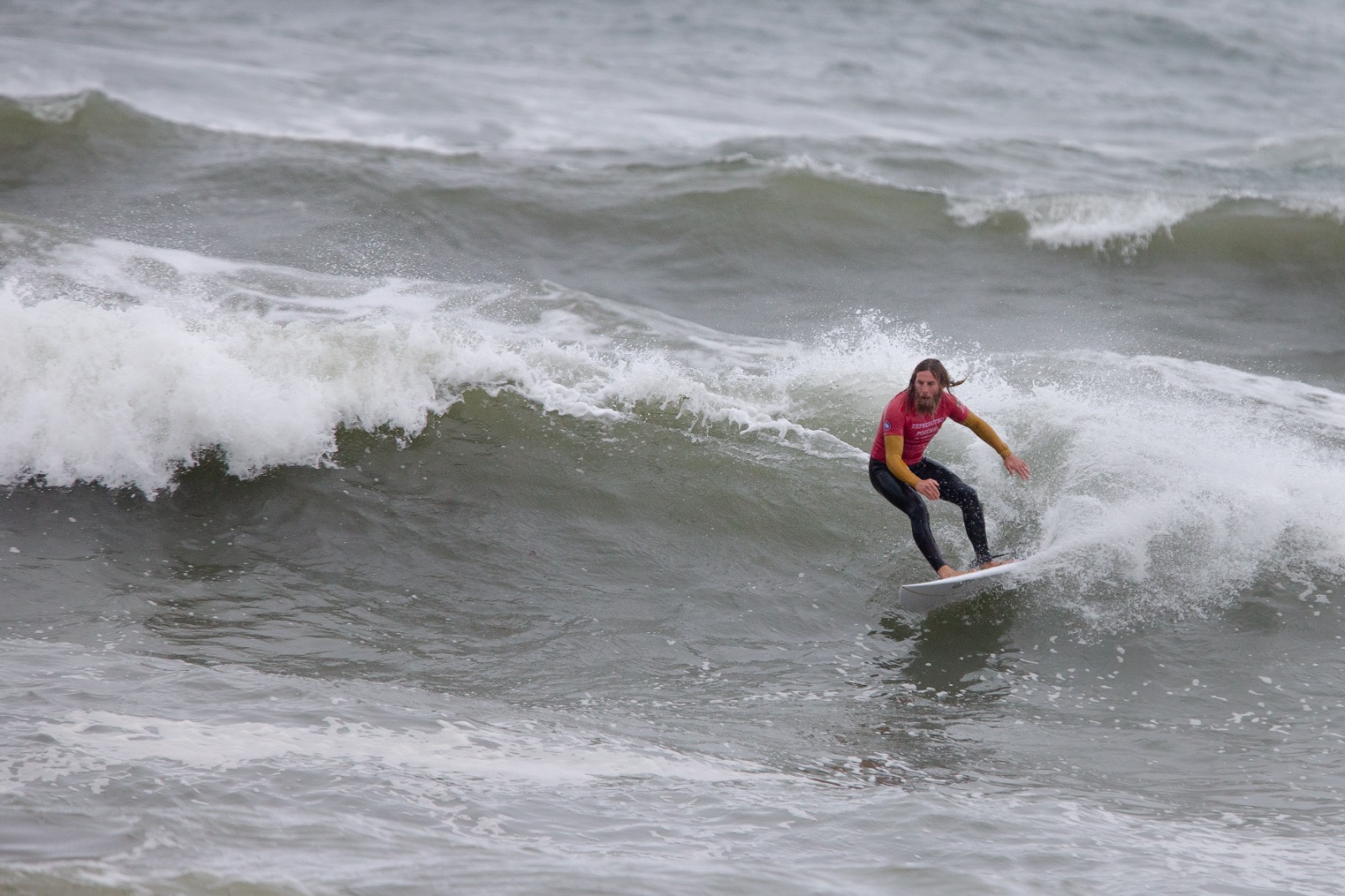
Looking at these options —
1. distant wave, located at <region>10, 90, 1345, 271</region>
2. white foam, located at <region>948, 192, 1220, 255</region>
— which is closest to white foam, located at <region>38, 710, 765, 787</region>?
distant wave, located at <region>10, 90, 1345, 271</region>

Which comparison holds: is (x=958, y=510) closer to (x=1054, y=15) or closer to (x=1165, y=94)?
(x=1165, y=94)

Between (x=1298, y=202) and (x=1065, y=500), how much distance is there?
30.1 feet

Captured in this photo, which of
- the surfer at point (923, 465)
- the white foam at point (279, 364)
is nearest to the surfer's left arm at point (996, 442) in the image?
the surfer at point (923, 465)

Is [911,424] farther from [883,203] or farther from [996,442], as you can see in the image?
[883,203]

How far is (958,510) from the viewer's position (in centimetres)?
856

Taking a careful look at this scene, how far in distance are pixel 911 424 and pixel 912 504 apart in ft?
1.69

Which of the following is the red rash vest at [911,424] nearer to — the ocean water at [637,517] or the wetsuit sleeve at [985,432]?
the wetsuit sleeve at [985,432]

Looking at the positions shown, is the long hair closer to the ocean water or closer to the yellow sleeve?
the yellow sleeve

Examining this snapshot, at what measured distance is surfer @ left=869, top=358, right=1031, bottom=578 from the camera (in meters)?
7.21

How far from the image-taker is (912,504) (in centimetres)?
741

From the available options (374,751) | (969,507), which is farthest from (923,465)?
(374,751)

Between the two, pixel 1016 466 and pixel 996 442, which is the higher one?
pixel 996 442

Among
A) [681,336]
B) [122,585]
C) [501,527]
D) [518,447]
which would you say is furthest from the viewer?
[681,336]

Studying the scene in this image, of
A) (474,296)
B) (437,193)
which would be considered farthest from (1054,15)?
(474,296)
